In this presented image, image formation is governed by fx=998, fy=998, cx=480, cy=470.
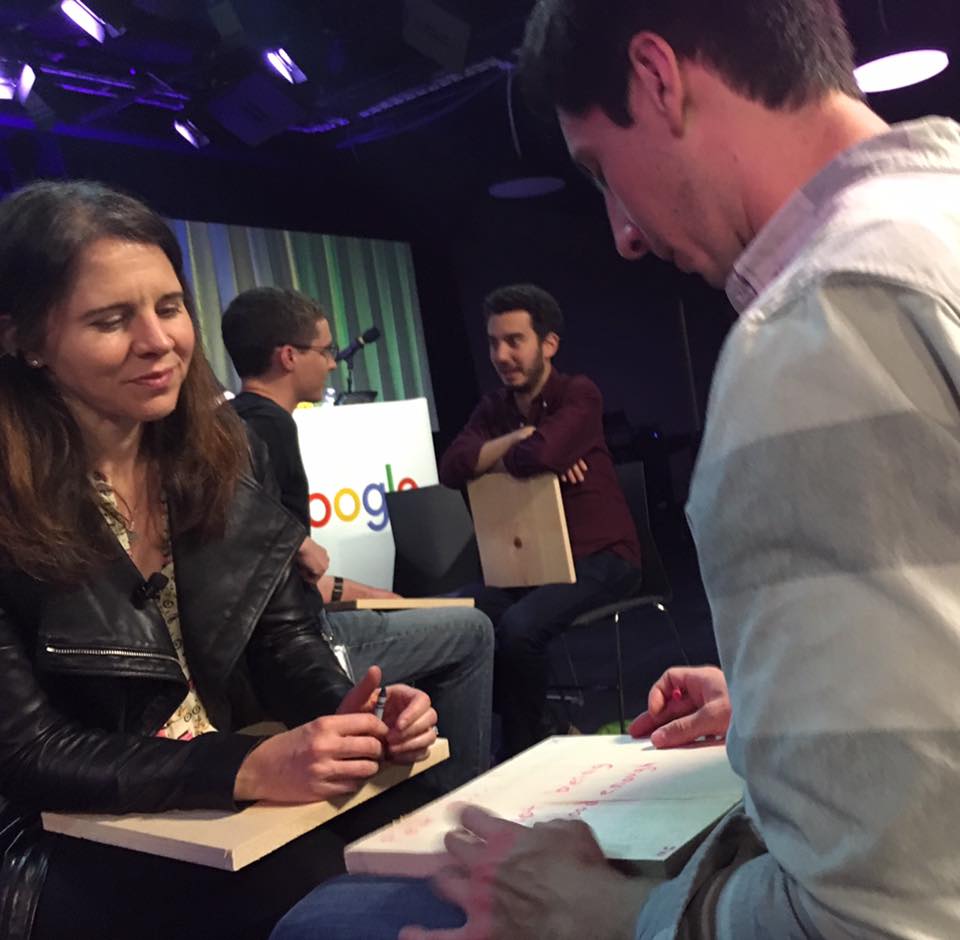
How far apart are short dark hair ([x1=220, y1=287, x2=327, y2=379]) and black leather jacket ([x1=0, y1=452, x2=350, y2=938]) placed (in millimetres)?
1389

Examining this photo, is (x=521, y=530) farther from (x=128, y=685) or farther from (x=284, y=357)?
(x=128, y=685)

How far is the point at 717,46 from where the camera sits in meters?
0.69

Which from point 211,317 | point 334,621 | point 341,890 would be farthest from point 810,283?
point 211,317

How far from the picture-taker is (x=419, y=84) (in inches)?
207

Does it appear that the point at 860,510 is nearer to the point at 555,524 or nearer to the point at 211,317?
the point at 555,524

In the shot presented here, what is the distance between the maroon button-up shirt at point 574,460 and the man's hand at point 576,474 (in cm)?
2

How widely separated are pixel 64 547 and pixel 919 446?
3.83 ft

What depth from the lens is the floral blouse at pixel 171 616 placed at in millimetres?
1479

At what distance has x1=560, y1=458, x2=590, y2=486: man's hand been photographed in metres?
3.28

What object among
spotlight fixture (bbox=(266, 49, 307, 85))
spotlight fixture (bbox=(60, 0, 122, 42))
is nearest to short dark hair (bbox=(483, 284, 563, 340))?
spotlight fixture (bbox=(266, 49, 307, 85))

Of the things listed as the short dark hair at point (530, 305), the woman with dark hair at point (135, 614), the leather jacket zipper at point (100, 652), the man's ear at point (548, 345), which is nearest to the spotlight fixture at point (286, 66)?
the short dark hair at point (530, 305)

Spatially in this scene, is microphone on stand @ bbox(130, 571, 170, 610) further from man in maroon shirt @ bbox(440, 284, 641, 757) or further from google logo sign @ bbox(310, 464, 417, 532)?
google logo sign @ bbox(310, 464, 417, 532)

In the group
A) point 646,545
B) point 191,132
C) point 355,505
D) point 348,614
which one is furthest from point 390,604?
point 191,132

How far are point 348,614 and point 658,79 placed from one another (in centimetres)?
205
